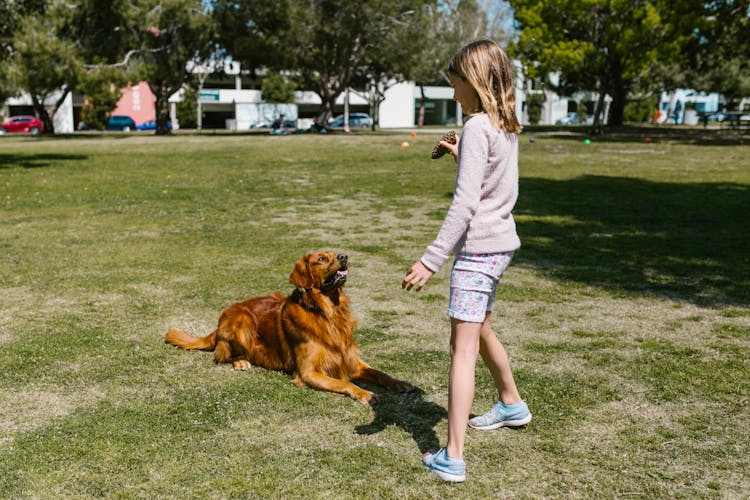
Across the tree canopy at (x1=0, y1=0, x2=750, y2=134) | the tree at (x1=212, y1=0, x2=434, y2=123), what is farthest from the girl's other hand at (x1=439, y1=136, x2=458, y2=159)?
the tree at (x1=212, y1=0, x2=434, y2=123)

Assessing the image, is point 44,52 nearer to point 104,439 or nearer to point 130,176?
point 130,176

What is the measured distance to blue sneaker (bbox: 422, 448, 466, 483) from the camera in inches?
139

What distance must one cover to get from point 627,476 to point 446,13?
243ft

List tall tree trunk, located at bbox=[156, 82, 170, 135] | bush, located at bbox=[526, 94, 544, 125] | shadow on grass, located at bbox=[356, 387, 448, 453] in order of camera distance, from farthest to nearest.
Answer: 1. bush, located at bbox=[526, 94, 544, 125]
2. tall tree trunk, located at bbox=[156, 82, 170, 135]
3. shadow on grass, located at bbox=[356, 387, 448, 453]

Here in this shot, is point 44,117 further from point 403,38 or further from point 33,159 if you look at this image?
point 33,159

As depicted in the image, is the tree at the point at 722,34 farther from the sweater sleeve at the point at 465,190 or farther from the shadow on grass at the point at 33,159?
the sweater sleeve at the point at 465,190

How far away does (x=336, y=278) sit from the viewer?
14.8ft

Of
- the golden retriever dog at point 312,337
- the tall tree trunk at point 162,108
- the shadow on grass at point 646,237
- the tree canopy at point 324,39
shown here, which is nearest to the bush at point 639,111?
the tree canopy at point 324,39

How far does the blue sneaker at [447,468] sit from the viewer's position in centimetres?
354

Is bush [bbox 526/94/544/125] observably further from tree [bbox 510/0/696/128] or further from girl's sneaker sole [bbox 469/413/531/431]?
girl's sneaker sole [bbox 469/413/531/431]

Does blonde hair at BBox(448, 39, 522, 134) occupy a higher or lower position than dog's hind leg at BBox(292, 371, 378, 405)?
higher

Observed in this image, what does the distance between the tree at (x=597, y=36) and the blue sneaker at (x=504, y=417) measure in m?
36.6

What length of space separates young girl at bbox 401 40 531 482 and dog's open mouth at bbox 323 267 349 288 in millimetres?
1106

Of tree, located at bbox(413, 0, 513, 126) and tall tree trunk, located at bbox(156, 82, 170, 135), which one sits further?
Result: tree, located at bbox(413, 0, 513, 126)
